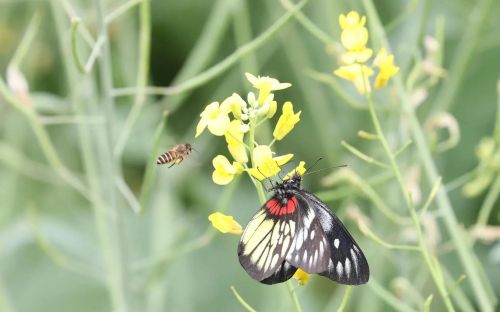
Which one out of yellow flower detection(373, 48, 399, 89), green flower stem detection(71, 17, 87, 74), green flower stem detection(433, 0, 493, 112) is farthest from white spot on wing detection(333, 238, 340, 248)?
green flower stem detection(433, 0, 493, 112)

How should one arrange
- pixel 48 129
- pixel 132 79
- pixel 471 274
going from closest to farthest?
pixel 471 274 → pixel 132 79 → pixel 48 129

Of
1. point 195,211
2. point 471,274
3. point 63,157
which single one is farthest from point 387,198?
point 63,157

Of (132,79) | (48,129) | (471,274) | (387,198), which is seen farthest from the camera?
(48,129)

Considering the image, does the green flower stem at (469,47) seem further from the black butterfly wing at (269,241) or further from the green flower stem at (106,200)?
the black butterfly wing at (269,241)

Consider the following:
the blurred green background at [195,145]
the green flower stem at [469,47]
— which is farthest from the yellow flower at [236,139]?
the green flower stem at [469,47]

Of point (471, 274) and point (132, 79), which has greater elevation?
point (132, 79)

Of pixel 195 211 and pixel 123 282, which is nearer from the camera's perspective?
pixel 123 282

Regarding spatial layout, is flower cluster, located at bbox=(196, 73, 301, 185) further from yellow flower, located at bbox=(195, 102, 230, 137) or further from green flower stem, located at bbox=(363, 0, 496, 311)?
green flower stem, located at bbox=(363, 0, 496, 311)

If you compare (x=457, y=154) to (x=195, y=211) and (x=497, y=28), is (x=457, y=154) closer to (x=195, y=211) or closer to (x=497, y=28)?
(x=497, y=28)
